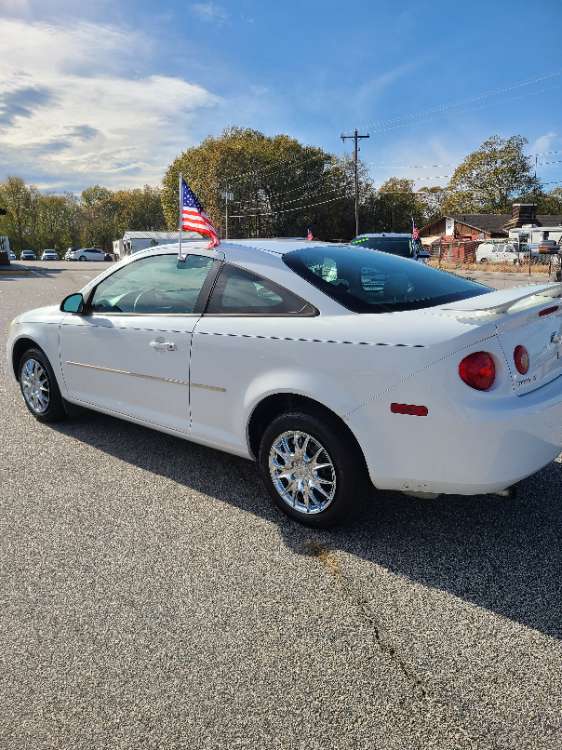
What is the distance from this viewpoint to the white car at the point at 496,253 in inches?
1682

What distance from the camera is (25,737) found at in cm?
184

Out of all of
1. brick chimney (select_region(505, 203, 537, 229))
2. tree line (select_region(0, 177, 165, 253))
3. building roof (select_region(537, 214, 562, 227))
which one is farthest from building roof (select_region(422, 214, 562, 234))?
tree line (select_region(0, 177, 165, 253))

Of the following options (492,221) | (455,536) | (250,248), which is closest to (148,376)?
(250,248)

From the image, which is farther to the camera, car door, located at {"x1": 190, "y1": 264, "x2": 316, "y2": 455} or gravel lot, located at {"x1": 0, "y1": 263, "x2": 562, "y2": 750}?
car door, located at {"x1": 190, "y1": 264, "x2": 316, "y2": 455}

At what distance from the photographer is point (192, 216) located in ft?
15.0

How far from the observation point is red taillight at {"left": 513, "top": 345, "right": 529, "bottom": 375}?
8.56 ft

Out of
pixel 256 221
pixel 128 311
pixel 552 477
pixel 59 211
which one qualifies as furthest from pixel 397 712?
pixel 59 211

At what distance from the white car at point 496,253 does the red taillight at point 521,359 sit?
138 feet

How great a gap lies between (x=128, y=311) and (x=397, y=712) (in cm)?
298

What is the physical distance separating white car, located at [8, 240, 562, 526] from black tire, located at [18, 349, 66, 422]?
675mm

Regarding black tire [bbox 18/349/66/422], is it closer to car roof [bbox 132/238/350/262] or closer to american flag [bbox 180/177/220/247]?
car roof [bbox 132/238/350/262]

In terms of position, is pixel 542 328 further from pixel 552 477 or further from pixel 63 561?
pixel 63 561

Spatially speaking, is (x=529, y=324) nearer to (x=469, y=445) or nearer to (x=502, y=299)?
(x=502, y=299)

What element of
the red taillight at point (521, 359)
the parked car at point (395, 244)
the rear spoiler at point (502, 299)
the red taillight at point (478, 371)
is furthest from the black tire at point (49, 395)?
the parked car at point (395, 244)
